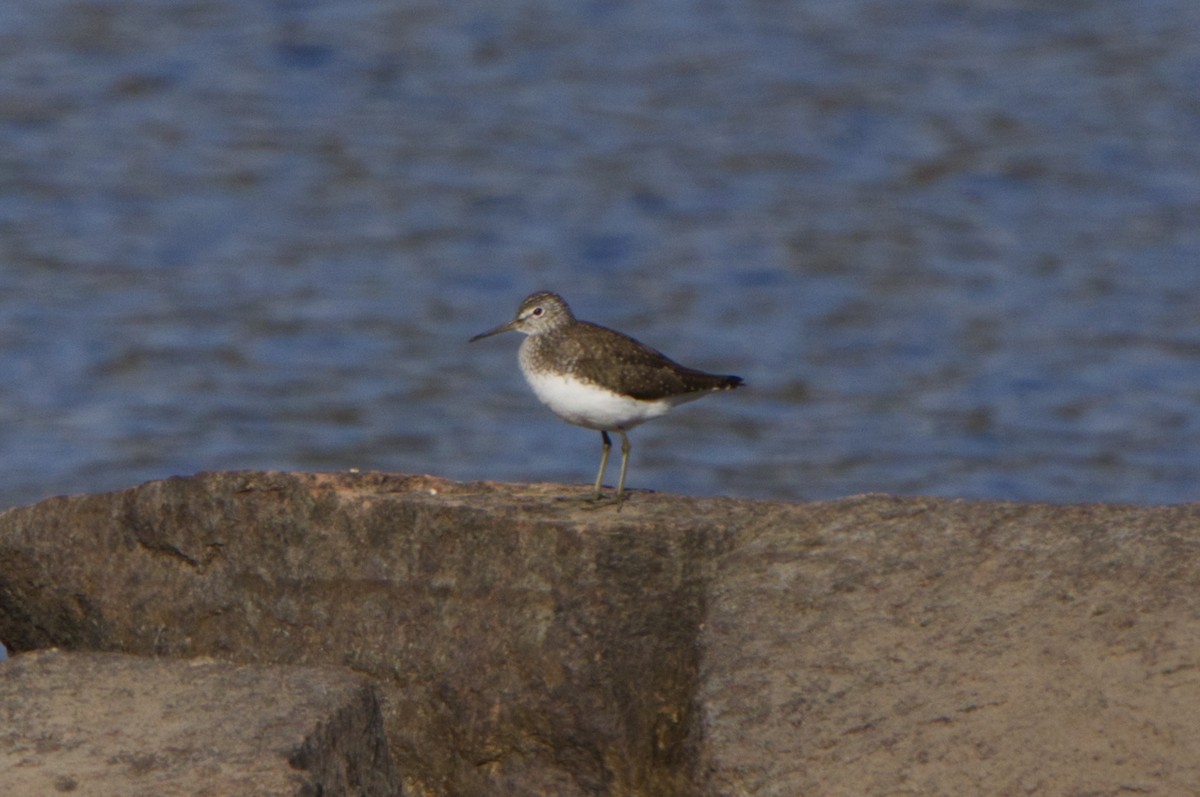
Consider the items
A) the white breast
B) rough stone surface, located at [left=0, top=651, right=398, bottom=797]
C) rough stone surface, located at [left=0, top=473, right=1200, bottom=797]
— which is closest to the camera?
rough stone surface, located at [left=0, top=651, right=398, bottom=797]

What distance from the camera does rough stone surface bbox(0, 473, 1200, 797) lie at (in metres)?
5.26

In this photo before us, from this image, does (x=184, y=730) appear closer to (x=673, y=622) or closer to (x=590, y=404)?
(x=673, y=622)

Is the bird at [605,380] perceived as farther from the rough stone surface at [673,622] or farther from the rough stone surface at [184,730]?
the rough stone surface at [184,730]

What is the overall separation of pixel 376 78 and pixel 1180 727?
15.0 metres

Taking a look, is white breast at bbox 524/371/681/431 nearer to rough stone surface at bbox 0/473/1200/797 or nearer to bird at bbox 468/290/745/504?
bird at bbox 468/290/745/504

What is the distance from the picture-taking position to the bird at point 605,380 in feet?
22.5

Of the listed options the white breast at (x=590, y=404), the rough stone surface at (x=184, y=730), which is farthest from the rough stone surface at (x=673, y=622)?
the rough stone surface at (x=184, y=730)

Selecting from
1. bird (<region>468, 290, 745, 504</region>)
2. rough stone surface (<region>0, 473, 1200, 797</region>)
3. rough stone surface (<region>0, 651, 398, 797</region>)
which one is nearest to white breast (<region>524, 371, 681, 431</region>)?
bird (<region>468, 290, 745, 504</region>)

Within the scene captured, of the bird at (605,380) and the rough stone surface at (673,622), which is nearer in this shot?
the rough stone surface at (673,622)

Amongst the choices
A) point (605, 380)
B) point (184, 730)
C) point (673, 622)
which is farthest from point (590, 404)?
point (184, 730)

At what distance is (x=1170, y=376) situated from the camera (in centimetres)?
1395

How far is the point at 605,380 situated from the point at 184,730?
7.60 ft

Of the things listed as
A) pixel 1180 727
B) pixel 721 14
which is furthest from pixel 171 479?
pixel 721 14

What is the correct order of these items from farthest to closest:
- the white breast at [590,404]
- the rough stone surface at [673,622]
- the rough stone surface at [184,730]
Result: the white breast at [590,404], the rough stone surface at [673,622], the rough stone surface at [184,730]
